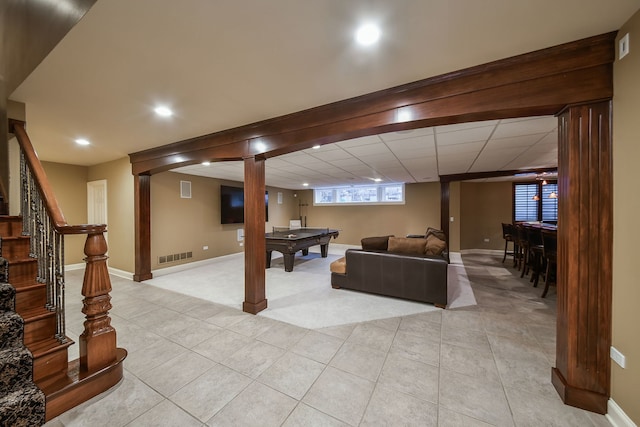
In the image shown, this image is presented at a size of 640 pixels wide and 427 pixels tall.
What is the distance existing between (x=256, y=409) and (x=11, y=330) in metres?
1.73

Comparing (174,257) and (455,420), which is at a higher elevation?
(174,257)

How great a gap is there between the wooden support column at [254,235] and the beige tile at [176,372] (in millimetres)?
968

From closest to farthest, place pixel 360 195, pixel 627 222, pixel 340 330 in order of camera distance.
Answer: pixel 627 222, pixel 340 330, pixel 360 195

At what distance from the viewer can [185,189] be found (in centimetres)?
556

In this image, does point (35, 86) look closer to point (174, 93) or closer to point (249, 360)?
point (174, 93)

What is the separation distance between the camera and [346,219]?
335 inches

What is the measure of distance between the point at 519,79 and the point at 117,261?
22.5 ft

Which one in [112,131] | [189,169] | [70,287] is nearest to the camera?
[112,131]

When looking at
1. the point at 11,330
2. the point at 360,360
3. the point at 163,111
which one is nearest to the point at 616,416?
the point at 360,360

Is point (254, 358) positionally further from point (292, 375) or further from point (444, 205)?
point (444, 205)

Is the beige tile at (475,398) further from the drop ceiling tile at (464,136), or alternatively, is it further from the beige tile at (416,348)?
the drop ceiling tile at (464,136)

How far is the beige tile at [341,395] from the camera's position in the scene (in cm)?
150

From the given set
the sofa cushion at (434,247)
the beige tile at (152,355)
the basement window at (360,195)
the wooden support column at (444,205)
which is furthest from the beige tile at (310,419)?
the basement window at (360,195)

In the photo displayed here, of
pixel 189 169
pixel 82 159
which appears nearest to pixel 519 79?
pixel 189 169
